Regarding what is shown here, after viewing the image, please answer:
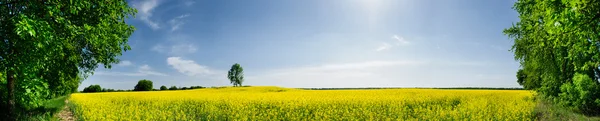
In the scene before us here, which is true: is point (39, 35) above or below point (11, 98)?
above

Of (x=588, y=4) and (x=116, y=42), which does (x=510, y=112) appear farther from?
(x=116, y=42)

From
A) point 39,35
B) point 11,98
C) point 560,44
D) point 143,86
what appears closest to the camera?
point 39,35

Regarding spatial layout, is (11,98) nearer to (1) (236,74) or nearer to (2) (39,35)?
(2) (39,35)

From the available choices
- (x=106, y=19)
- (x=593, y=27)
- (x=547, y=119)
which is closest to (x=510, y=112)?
(x=547, y=119)

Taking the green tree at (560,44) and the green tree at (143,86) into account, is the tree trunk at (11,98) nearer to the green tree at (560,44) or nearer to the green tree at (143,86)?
the green tree at (560,44)

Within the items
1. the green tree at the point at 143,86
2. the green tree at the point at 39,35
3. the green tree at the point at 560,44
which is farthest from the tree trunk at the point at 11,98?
the green tree at the point at 143,86

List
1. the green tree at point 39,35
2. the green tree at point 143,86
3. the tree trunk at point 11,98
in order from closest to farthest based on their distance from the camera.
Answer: the green tree at point 39,35
the tree trunk at point 11,98
the green tree at point 143,86

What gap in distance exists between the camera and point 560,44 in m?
15.0

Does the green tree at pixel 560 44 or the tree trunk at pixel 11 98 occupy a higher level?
the green tree at pixel 560 44

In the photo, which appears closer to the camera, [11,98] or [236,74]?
[11,98]

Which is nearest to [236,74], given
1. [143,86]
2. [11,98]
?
[143,86]

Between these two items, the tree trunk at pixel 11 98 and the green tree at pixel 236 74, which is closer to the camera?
the tree trunk at pixel 11 98

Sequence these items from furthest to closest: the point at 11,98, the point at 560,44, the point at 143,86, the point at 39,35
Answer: the point at 143,86 → the point at 11,98 → the point at 560,44 → the point at 39,35

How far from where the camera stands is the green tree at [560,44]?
12.1 m
